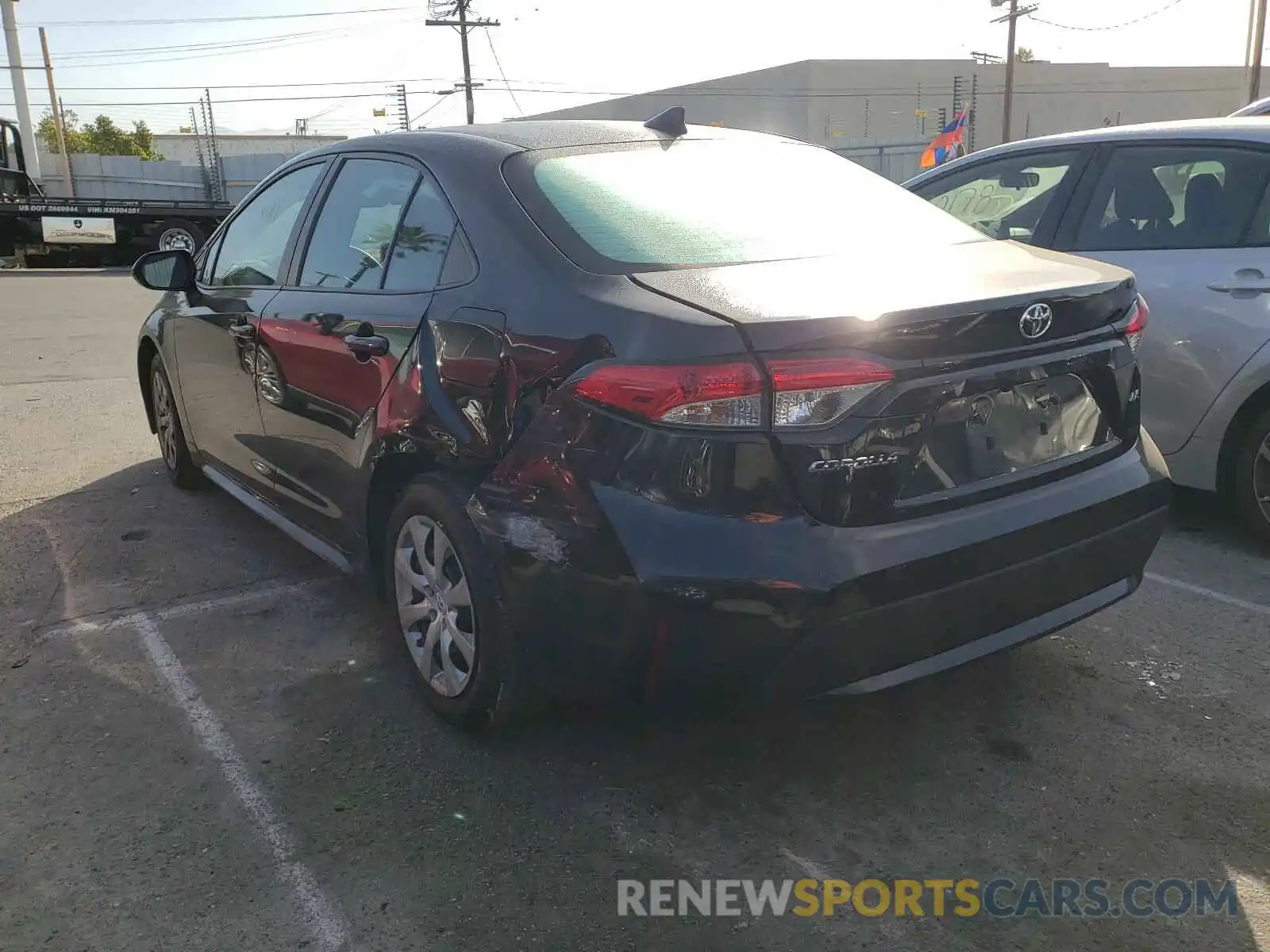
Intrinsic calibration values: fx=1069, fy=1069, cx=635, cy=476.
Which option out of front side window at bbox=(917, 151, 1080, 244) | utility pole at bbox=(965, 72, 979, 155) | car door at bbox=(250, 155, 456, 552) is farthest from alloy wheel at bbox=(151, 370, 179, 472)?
utility pole at bbox=(965, 72, 979, 155)

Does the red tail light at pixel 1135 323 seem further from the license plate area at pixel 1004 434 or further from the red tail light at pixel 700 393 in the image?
the red tail light at pixel 700 393

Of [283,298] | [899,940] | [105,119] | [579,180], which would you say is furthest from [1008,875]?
[105,119]

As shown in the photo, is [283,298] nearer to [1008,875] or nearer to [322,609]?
[322,609]

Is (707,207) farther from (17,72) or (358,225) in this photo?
(17,72)

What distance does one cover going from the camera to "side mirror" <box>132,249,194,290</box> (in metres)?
4.70

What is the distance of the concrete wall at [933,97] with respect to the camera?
5747cm

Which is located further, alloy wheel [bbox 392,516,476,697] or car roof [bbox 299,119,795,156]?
car roof [bbox 299,119,795,156]

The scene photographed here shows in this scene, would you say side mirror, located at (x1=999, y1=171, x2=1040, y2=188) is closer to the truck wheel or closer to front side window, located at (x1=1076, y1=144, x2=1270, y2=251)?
front side window, located at (x1=1076, y1=144, x2=1270, y2=251)

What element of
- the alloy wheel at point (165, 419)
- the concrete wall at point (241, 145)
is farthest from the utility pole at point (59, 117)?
the alloy wheel at point (165, 419)

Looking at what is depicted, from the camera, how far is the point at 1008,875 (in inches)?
95.6

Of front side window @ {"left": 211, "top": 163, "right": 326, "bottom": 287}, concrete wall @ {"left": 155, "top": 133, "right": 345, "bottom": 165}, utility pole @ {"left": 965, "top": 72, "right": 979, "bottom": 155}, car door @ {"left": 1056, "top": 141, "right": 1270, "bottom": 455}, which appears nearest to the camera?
front side window @ {"left": 211, "top": 163, "right": 326, "bottom": 287}

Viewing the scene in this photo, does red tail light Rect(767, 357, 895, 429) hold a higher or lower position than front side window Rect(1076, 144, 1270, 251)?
lower

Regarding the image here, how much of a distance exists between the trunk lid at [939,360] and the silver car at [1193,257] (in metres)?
1.58

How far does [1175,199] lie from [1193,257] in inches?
13.0
